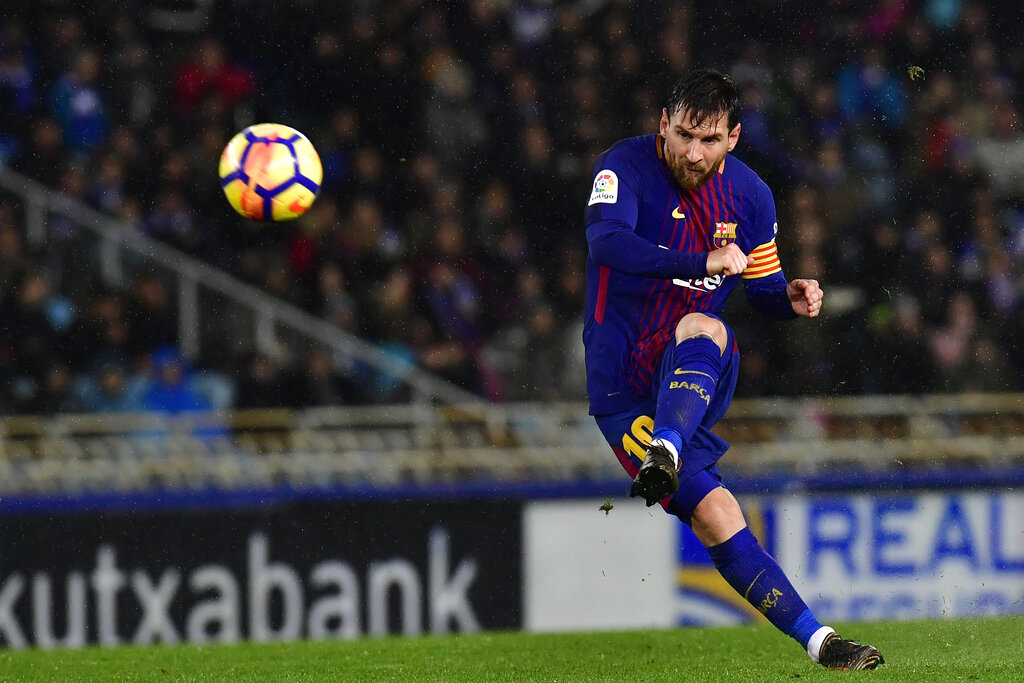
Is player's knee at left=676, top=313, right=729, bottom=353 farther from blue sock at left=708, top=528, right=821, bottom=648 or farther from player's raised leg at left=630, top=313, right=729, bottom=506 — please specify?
blue sock at left=708, top=528, right=821, bottom=648

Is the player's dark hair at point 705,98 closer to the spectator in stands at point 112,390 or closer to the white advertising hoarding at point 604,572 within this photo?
the white advertising hoarding at point 604,572

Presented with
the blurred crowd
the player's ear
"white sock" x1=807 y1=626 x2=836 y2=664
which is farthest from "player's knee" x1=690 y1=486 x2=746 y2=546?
the blurred crowd

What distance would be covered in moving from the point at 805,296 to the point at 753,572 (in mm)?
973

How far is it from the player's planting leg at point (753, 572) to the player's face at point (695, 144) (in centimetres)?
109

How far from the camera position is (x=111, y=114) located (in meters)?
11.8

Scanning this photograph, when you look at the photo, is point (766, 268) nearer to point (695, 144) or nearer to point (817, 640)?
point (695, 144)

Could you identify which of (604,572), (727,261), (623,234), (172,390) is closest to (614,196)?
(623,234)

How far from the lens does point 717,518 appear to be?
17.0 feet

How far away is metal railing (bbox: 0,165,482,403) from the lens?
412 inches

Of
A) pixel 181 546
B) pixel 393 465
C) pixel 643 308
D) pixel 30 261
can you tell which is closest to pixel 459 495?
pixel 393 465

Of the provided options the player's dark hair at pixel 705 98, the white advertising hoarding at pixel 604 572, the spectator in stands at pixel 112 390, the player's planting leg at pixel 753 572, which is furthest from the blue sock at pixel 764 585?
the spectator in stands at pixel 112 390

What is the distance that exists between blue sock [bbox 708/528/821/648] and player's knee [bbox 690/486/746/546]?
2 centimetres

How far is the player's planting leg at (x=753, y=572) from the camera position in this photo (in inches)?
199

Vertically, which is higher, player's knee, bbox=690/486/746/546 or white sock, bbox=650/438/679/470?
white sock, bbox=650/438/679/470
